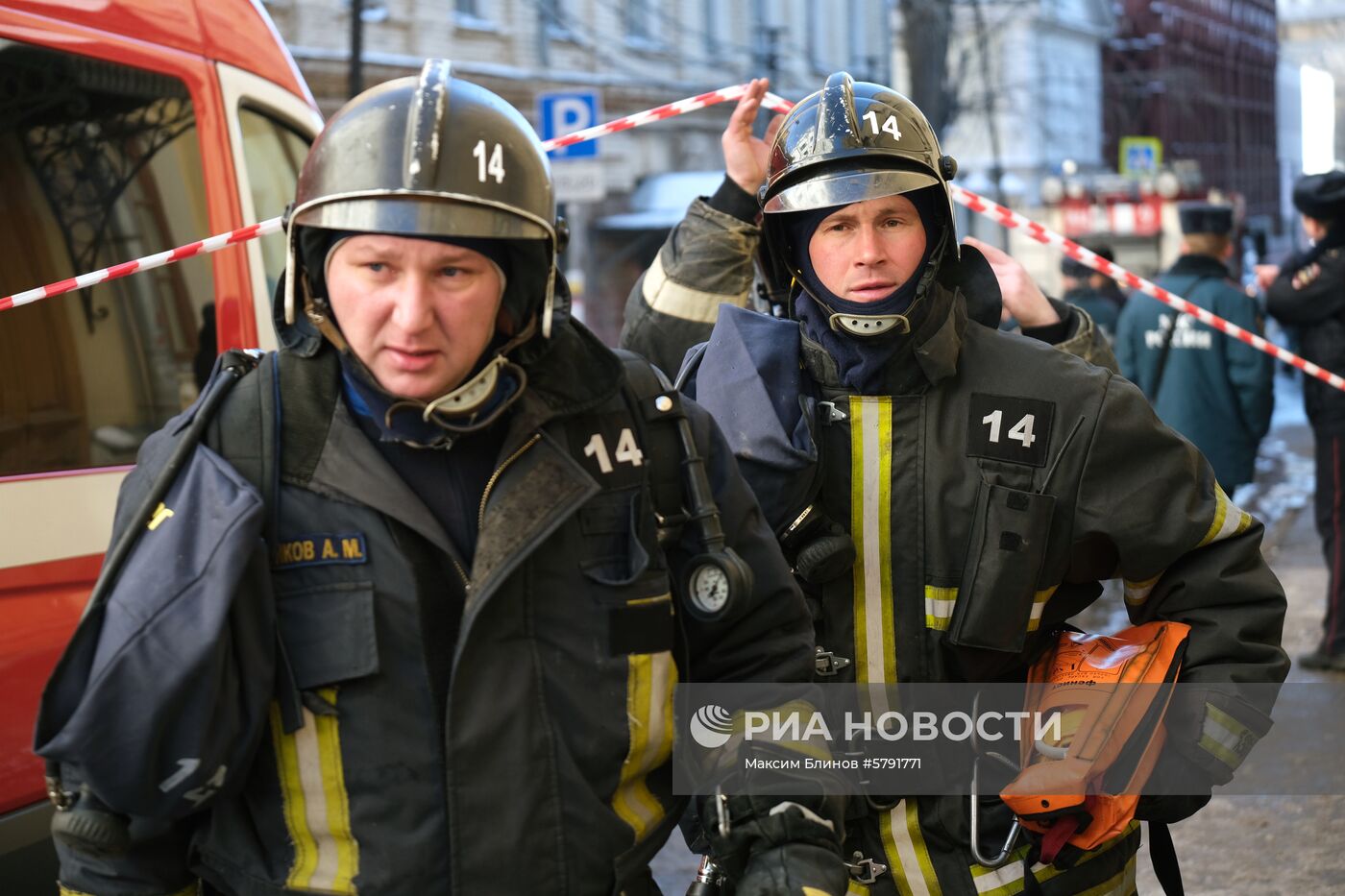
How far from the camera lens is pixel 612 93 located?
26.7 metres

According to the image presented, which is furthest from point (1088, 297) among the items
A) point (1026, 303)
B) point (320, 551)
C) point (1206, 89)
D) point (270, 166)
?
point (1206, 89)

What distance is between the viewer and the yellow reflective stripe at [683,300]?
3.80 meters

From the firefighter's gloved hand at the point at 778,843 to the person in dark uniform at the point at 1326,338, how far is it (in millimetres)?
5455

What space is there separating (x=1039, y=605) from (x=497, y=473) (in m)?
1.24

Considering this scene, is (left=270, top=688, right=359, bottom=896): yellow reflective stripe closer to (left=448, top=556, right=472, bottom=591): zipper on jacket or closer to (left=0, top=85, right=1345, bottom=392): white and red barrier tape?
(left=448, top=556, right=472, bottom=591): zipper on jacket

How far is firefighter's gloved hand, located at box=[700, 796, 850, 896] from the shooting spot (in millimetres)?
2215

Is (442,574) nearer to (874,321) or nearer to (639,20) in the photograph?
(874,321)

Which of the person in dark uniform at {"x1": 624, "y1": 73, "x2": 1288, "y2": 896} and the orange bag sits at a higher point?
the person in dark uniform at {"x1": 624, "y1": 73, "x2": 1288, "y2": 896}

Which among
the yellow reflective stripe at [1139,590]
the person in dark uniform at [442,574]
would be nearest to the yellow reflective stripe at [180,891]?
the person in dark uniform at [442,574]

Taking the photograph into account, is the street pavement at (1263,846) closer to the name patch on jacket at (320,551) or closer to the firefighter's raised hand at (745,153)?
the firefighter's raised hand at (745,153)

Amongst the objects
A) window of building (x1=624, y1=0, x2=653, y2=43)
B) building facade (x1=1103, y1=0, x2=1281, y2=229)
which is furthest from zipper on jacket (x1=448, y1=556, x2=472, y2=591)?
building facade (x1=1103, y1=0, x2=1281, y2=229)

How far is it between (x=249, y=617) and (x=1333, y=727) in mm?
5505

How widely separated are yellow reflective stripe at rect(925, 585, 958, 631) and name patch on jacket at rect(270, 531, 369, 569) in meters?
1.18

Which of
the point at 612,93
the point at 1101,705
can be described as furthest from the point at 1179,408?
the point at 612,93
